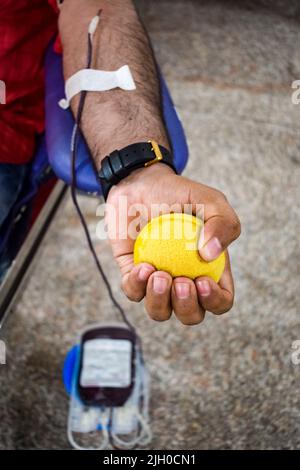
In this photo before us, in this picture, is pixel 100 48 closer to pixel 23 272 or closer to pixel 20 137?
pixel 20 137

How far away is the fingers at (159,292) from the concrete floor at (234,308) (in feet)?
2.21

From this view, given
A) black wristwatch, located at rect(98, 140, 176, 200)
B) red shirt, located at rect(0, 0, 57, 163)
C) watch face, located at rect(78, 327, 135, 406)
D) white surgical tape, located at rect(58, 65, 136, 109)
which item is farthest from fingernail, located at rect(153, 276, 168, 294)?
watch face, located at rect(78, 327, 135, 406)

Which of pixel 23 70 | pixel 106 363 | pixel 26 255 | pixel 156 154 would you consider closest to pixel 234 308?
pixel 106 363

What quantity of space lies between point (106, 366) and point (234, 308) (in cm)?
44

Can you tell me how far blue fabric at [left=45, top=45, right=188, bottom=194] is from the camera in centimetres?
91

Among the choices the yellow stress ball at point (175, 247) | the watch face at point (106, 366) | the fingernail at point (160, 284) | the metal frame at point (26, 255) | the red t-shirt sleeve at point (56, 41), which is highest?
the red t-shirt sleeve at point (56, 41)

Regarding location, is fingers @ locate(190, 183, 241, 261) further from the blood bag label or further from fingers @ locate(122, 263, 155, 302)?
the blood bag label

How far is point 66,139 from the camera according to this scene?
0.92 m

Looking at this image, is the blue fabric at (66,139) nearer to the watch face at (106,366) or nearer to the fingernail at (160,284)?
the fingernail at (160,284)

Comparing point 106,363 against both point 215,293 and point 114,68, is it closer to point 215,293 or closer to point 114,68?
point 215,293

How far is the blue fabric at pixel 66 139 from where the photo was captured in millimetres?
910

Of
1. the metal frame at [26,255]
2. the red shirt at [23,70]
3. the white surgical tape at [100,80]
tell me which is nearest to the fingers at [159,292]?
the white surgical tape at [100,80]
